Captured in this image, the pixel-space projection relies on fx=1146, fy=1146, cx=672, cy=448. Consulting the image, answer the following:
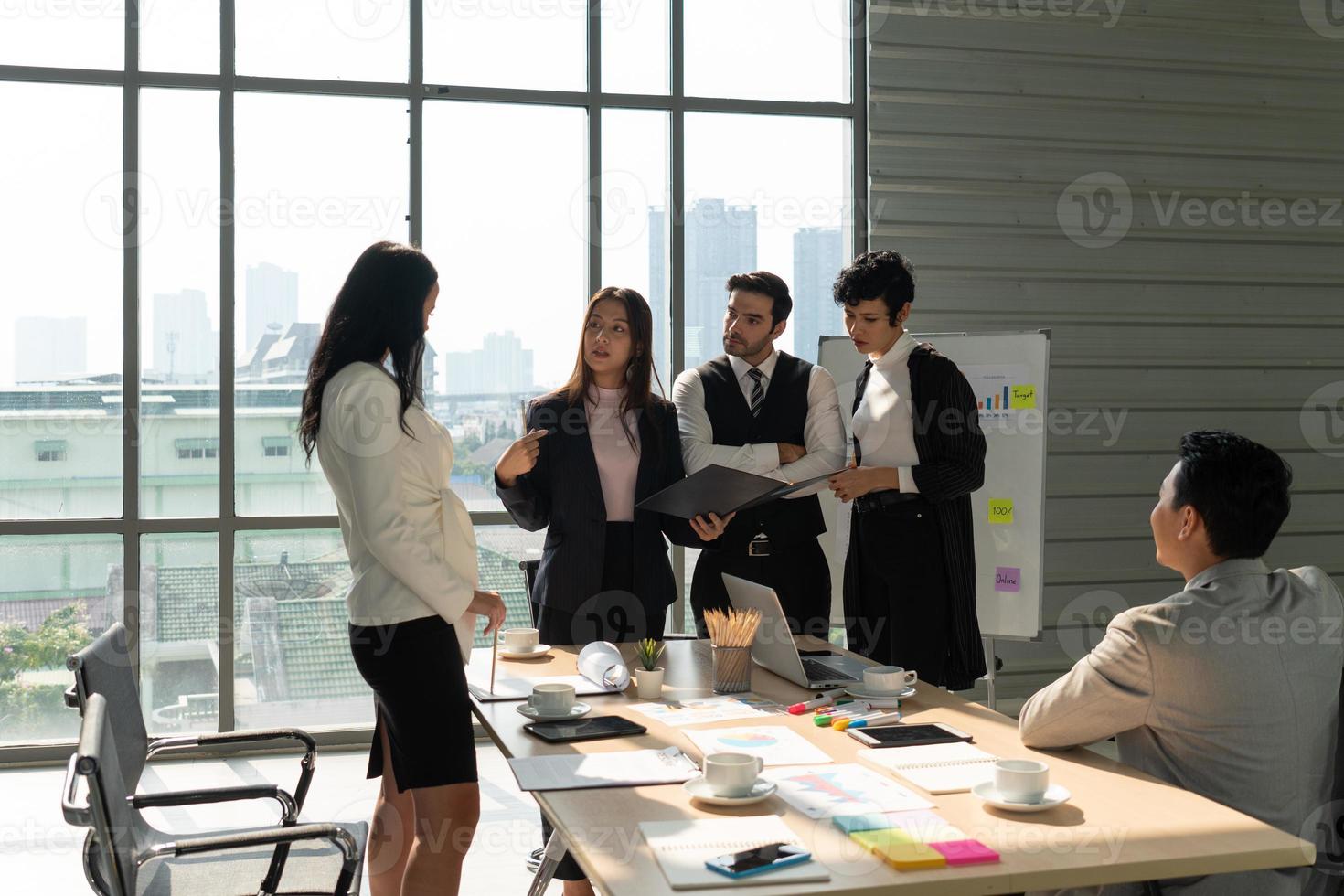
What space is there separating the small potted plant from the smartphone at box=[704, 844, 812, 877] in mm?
917

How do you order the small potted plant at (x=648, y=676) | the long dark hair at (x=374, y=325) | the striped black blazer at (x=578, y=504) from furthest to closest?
1. the striped black blazer at (x=578, y=504)
2. the small potted plant at (x=648, y=676)
3. the long dark hair at (x=374, y=325)

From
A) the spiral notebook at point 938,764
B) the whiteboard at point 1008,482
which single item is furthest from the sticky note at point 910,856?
the whiteboard at point 1008,482

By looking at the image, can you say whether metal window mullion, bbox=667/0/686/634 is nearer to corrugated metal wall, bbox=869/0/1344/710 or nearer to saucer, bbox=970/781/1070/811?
corrugated metal wall, bbox=869/0/1344/710

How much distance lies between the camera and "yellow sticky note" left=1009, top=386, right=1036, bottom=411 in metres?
4.43

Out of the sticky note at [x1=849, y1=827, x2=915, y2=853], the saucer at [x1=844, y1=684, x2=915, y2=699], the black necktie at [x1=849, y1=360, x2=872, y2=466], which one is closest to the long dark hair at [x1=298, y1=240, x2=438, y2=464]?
the saucer at [x1=844, y1=684, x2=915, y2=699]

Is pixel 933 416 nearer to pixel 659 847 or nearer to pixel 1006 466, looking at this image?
pixel 1006 466

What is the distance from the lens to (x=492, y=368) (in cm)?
519

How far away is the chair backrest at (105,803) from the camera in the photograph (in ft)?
5.28

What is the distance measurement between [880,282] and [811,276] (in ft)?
6.78

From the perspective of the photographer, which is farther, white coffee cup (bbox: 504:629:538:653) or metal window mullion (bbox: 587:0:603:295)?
metal window mullion (bbox: 587:0:603:295)

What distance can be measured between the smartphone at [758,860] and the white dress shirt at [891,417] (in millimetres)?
1922

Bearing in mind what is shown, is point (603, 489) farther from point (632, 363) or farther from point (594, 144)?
point (594, 144)

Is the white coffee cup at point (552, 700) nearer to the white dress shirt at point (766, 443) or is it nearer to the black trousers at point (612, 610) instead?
the black trousers at point (612, 610)

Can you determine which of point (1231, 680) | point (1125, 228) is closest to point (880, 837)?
point (1231, 680)
